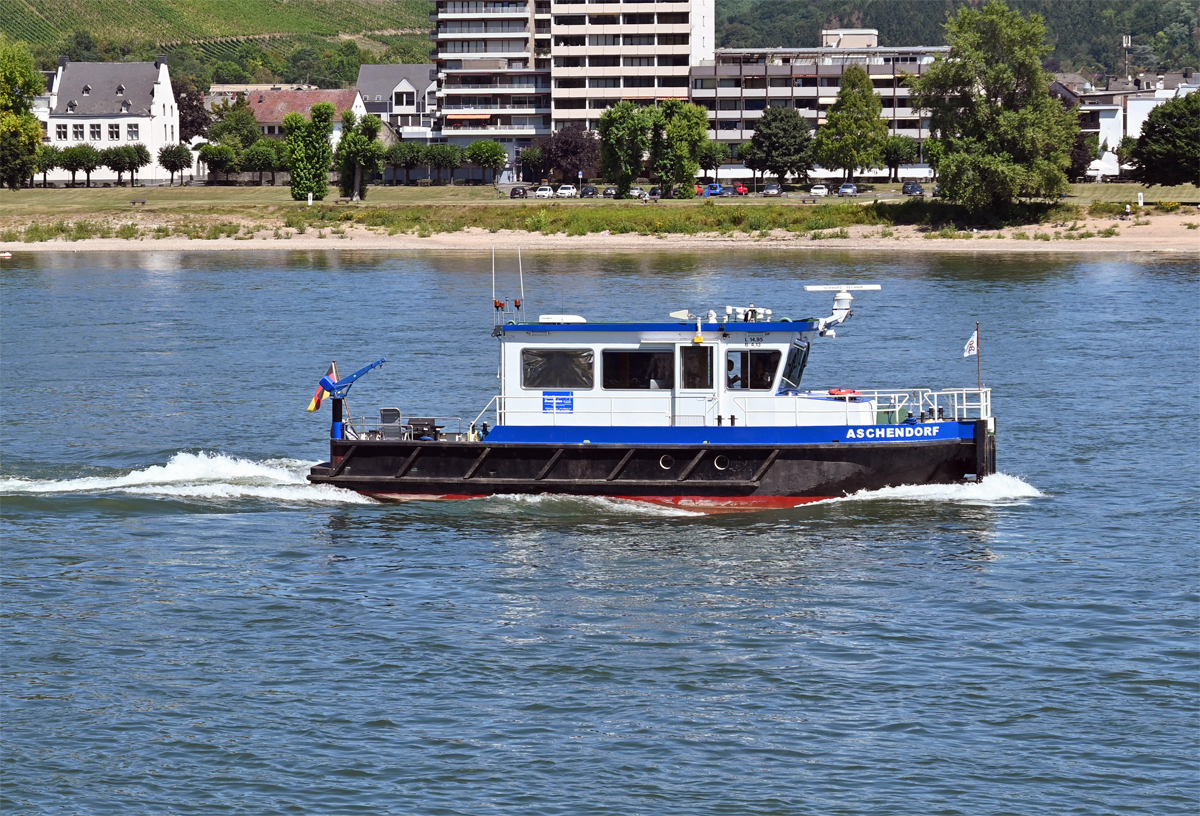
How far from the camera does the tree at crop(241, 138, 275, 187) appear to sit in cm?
14012

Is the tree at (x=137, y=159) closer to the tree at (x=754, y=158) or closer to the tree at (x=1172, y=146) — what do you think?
the tree at (x=754, y=158)

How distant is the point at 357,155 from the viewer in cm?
11794

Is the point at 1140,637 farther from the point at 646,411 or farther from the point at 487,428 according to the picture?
the point at 487,428

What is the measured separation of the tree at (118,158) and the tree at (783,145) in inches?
2315

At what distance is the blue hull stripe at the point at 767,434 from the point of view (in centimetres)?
2862

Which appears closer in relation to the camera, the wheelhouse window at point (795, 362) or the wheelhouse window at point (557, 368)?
the wheelhouse window at point (795, 362)

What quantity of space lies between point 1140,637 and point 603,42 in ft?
480

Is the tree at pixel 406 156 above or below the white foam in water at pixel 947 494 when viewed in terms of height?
above

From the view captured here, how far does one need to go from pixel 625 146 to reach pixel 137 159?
173ft

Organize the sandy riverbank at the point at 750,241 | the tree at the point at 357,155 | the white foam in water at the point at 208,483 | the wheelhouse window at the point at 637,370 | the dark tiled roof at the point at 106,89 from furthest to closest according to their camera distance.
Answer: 1. the dark tiled roof at the point at 106,89
2. the tree at the point at 357,155
3. the sandy riverbank at the point at 750,241
4. the white foam in water at the point at 208,483
5. the wheelhouse window at the point at 637,370

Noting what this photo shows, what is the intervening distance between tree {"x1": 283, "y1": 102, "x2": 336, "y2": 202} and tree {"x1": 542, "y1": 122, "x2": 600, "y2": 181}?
32.3m

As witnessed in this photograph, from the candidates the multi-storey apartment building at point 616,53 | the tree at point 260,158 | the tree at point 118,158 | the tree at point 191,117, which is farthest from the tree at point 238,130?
the multi-storey apartment building at point 616,53

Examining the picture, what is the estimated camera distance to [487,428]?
30.0 m

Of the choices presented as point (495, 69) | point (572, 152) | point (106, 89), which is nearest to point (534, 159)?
point (572, 152)
